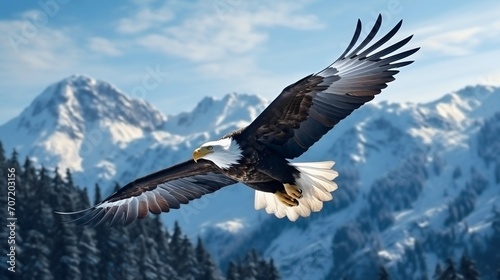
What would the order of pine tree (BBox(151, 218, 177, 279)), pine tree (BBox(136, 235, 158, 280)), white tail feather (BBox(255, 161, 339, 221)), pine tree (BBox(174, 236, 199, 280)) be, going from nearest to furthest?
white tail feather (BBox(255, 161, 339, 221))
pine tree (BBox(136, 235, 158, 280))
pine tree (BBox(151, 218, 177, 279))
pine tree (BBox(174, 236, 199, 280))

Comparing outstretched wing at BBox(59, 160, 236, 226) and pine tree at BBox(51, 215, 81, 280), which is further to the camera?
pine tree at BBox(51, 215, 81, 280)

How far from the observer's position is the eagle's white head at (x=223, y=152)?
12.1 m

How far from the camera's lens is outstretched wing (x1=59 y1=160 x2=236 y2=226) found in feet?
48.7

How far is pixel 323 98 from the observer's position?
1212cm

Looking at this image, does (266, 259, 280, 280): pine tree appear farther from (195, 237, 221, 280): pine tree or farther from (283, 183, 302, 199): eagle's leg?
(283, 183, 302, 199): eagle's leg

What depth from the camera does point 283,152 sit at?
12617mm

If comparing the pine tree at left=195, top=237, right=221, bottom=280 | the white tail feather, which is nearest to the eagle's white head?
the white tail feather

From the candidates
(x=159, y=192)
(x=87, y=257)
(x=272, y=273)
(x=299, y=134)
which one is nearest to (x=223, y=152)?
(x=299, y=134)

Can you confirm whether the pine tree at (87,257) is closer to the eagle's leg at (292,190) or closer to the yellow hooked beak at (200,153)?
the eagle's leg at (292,190)

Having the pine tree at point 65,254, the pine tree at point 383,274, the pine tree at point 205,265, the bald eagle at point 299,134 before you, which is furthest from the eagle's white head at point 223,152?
the pine tree at point 205,265

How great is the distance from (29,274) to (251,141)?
112ft

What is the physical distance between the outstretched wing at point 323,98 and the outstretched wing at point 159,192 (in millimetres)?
2496

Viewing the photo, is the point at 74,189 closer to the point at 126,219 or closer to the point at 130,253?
the point at 130,253

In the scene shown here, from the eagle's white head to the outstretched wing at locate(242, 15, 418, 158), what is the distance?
367 millimetres
